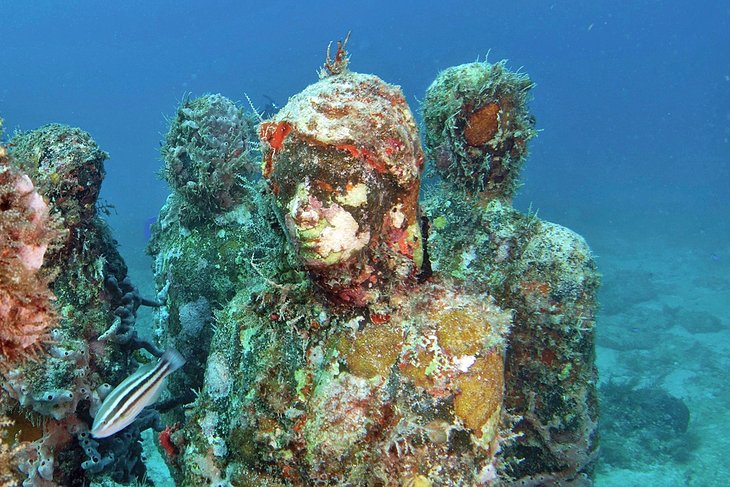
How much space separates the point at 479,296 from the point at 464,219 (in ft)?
5.62

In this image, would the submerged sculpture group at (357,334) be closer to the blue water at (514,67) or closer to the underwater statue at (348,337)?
the underwater statue at (348,337)

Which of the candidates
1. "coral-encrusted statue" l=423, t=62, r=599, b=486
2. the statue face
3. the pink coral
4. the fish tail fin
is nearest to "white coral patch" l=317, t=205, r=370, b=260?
the statue face

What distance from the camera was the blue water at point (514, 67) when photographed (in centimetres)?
3956

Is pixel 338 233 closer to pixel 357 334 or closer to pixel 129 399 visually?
pixel 357 334

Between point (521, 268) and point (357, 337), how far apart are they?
223 cm

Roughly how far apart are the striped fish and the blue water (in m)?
26.2

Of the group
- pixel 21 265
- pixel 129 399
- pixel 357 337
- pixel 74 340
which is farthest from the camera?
pixel 74 340

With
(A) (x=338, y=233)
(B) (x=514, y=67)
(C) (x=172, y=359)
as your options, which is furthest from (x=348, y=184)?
(B) (x=514, y=67)

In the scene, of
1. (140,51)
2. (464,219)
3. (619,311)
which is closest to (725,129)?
(619,311)

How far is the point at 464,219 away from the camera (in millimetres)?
4562

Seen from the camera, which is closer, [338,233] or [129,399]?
[338,233]

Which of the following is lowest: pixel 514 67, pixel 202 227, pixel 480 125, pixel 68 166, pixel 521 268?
pixel 68 166

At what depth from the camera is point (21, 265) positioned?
1.89 m

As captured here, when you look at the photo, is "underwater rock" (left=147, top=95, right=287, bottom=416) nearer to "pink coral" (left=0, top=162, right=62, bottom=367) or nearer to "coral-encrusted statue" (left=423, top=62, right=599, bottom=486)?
"coral-encrusted statue" (left=423, top=62, right=599, bottom=486)
